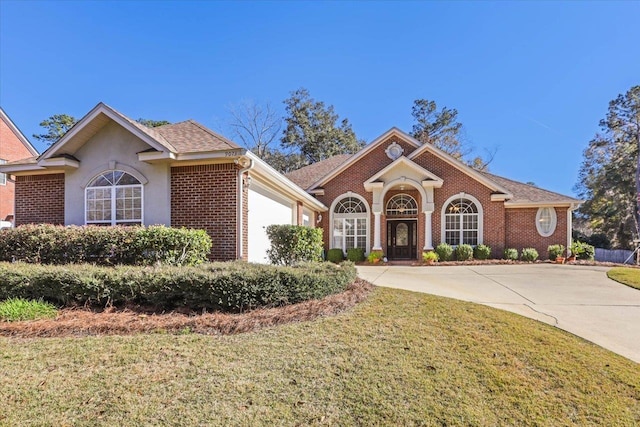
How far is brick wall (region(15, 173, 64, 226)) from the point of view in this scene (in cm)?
1024

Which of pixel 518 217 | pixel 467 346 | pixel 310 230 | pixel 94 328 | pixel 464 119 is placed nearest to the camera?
pixel 467 346

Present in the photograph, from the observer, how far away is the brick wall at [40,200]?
33.6 feet

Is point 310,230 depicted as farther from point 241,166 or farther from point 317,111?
point 317,111

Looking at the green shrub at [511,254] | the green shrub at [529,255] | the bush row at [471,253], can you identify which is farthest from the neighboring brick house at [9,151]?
the green shrub at [529,255]

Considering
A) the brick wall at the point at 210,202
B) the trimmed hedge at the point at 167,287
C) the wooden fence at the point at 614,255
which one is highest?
the brick wall at the point at 210,202

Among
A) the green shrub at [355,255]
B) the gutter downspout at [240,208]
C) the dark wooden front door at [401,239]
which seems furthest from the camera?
the dark wooden front door at [401,239]

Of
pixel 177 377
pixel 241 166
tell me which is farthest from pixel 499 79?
pixel 177 377

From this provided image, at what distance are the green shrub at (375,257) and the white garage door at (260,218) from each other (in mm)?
6366

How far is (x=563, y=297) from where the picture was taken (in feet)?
25.5

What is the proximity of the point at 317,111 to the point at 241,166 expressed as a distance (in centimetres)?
3051

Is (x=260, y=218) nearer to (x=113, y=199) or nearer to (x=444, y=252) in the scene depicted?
(x=113, y=199)

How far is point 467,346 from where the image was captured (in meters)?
4.44

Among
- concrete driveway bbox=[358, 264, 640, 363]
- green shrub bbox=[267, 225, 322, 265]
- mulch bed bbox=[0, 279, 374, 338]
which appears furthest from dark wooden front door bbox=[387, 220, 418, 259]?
mulch bed bbox=[0, 279, 374, 338]

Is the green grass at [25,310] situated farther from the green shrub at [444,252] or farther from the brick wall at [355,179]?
the green shrub at [444,252]
